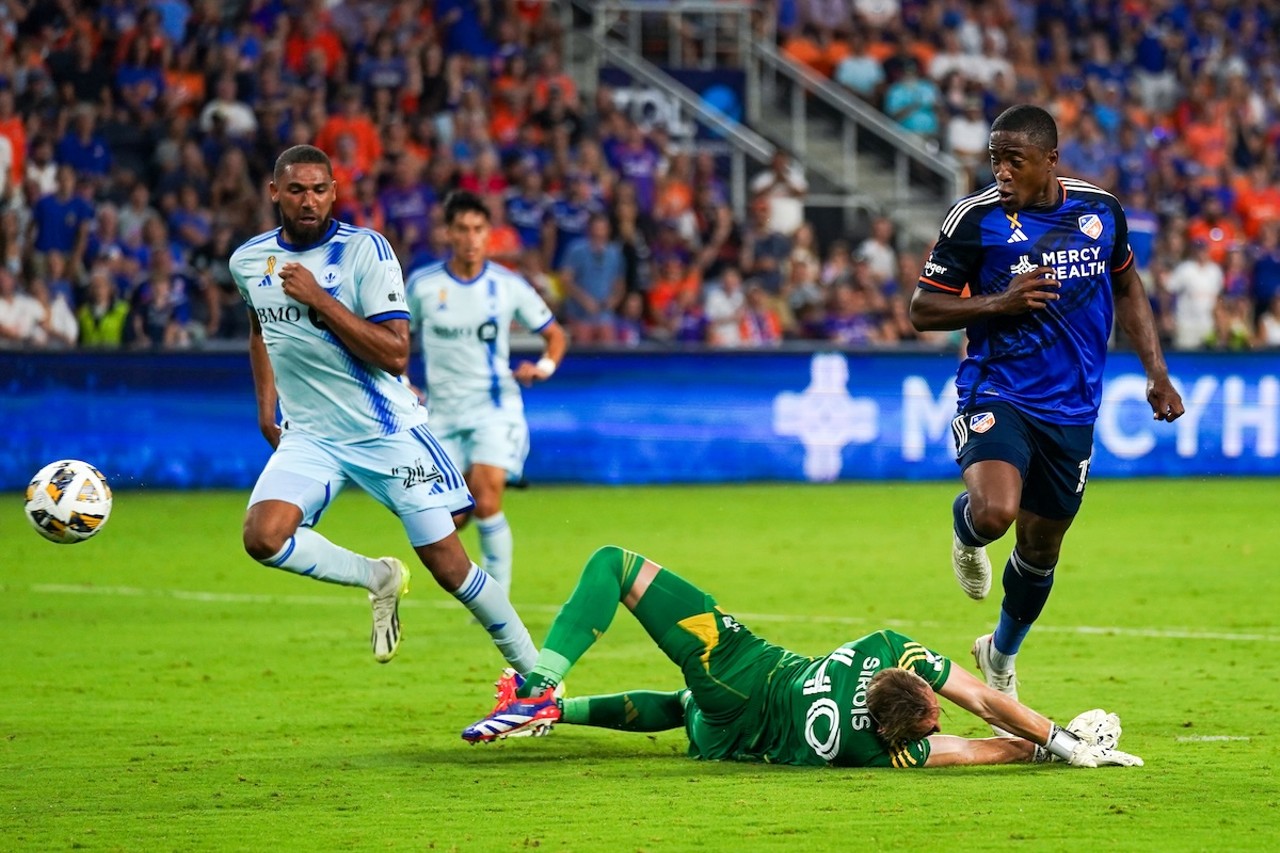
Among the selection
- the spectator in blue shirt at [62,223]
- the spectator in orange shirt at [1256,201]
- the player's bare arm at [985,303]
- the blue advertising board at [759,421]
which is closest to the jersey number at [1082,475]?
the player's bare arm at [985,303]

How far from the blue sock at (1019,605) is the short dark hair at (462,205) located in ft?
15.1

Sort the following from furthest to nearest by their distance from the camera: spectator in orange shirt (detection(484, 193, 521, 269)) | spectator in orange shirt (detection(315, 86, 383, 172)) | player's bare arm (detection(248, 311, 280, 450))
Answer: spectator in orange shirt (detection(315, 86, 383, 172))
spectator in orange shirt (detection(484, 193, 521, 269))
player's bare arm (detection(248, 311, 280, 450))

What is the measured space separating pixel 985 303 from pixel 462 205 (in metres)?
4.50

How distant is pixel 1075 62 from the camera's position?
28.6m

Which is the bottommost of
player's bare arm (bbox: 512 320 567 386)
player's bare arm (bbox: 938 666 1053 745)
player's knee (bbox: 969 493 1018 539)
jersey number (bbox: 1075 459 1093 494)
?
player's bare arm (bbox: 938 666 1053 745)

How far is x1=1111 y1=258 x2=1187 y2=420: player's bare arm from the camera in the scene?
27.6 feet

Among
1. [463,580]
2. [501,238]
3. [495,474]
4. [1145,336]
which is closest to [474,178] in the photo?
[501,238]

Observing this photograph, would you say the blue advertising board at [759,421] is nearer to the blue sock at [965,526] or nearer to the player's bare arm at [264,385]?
the player's bare arm at [264,385]

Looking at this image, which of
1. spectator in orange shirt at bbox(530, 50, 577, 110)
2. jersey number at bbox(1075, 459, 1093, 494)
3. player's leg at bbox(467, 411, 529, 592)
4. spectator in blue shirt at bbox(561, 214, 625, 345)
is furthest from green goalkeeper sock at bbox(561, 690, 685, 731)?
spectator in orange shirt at bbox(530, 50, 577, 110)

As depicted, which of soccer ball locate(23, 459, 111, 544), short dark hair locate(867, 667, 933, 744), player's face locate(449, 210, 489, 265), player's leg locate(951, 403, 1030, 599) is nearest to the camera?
short dark hair locate(867, 667, 933, 744)

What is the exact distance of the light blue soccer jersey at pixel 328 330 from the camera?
27.2 feet

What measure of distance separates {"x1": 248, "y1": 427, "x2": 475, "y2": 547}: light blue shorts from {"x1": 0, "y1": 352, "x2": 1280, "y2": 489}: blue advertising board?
10.7m

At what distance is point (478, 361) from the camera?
12195 mm

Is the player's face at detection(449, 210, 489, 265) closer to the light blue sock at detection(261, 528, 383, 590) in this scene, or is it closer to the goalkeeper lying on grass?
the light blue sock at detection(261, 528, 383, 590)
